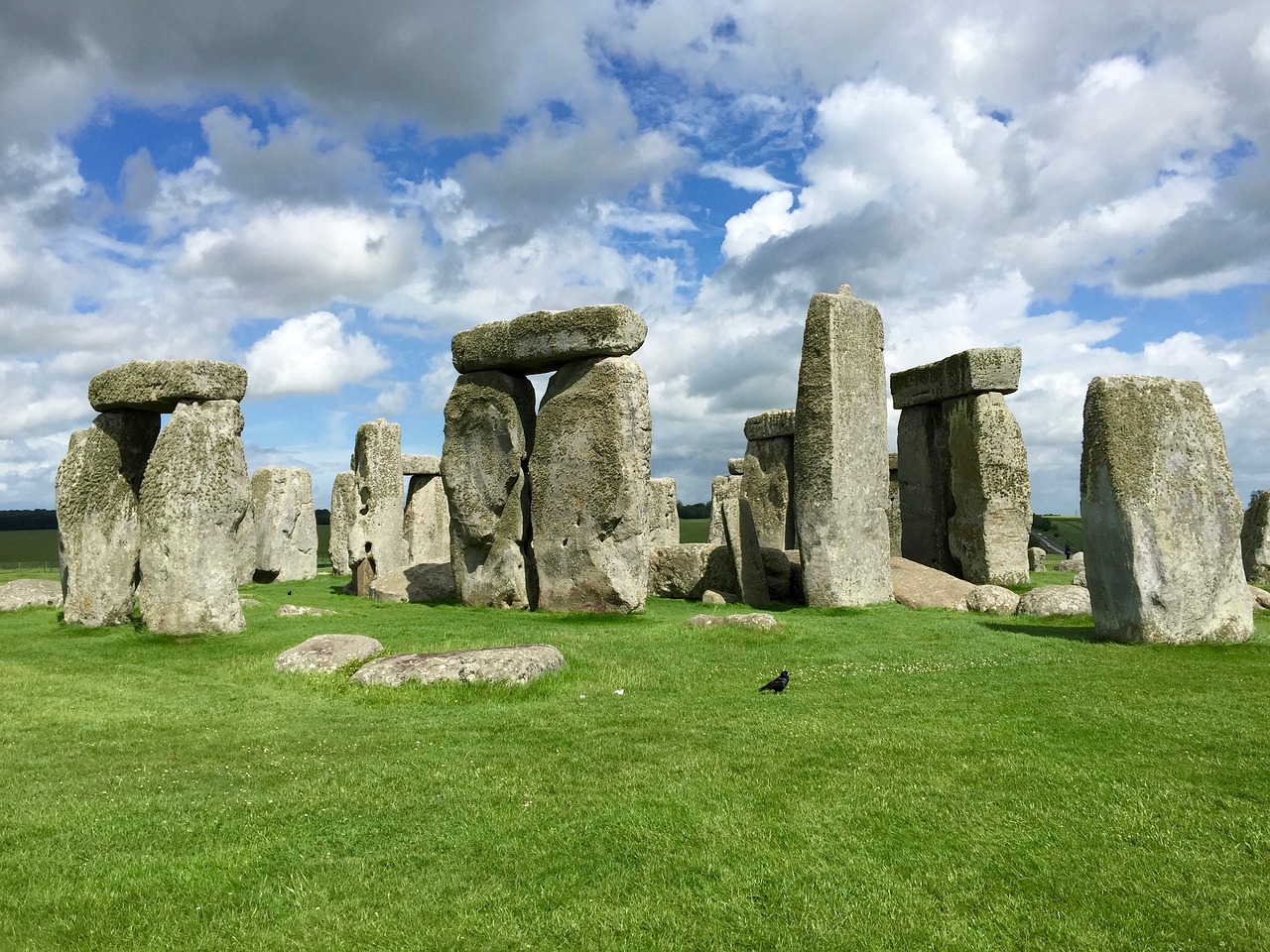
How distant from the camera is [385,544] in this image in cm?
1973

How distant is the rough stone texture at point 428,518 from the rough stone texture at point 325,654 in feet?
42.9

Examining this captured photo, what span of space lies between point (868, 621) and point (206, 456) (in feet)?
28.5

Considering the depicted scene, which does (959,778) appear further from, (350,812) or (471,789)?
(350,812)

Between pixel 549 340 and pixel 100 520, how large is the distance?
6739 mm

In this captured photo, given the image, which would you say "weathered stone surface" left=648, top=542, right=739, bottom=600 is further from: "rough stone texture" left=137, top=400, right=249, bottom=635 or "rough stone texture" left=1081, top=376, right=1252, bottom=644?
"rough stone texture" left=137, top=400, right=249, bottom=635

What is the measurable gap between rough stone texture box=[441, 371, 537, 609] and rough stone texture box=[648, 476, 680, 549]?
9940 mm

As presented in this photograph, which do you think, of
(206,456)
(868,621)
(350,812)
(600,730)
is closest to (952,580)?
(868,621)

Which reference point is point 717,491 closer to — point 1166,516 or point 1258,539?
point 1258,539

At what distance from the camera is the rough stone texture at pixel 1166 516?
31.6 feet

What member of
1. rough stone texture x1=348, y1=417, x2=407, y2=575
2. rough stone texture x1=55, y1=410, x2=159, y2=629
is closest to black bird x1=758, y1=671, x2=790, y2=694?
rough stone texture x1=55, y1=410, x2=159, y2=629

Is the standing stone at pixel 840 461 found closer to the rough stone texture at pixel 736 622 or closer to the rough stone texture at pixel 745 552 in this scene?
the rough stone texture at pixel 745 552

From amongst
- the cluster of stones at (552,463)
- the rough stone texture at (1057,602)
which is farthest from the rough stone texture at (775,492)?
the rough stone texture at (1057,602)

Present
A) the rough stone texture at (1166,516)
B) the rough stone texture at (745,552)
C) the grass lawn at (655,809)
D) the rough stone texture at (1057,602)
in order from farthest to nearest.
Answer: the rough stone texture at (745,552), the rough stone texture at (1057,602), the rough stone texture at (1166,516), the grass lawn at (655,809)

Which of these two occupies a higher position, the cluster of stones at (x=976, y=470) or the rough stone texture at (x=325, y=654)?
the cluster of stones at (x=976, y=470)
